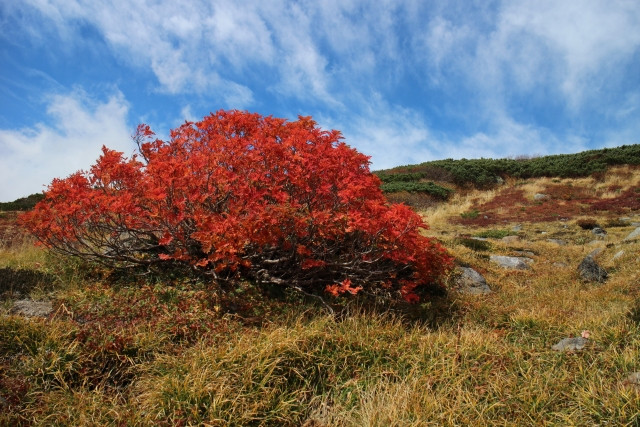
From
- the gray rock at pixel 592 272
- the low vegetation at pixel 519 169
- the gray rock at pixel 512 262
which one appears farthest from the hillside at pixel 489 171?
the gray rock at pixel 592 272

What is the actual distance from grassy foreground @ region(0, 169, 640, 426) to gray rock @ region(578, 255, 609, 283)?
2438 millimetres

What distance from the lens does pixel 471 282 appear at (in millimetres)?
9172

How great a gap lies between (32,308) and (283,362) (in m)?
3.81

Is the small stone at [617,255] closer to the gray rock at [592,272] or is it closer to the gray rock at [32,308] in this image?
the gray rock at [592,272]

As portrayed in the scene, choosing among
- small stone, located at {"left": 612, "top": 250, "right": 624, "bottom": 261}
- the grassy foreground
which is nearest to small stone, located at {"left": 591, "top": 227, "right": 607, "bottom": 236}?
small stone, located at {"left": 612, "top": 250, "right": 624, "bottom": 261}

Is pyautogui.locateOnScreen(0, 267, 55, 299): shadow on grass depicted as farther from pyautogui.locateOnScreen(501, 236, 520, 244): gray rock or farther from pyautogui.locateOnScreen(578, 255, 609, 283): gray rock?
pyautogui.locateOnScreen(501, 236, 520, 244): gray rock

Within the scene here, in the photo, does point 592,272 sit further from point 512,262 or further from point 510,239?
point 510,239

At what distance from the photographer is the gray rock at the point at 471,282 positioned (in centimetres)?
887

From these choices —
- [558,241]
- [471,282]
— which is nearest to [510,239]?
[558,241]

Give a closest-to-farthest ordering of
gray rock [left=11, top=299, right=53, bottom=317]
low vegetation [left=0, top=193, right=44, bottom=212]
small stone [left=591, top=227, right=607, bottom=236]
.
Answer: gray rock [left=11, top=299, right=53, bottom=317] → small stone [left=591, top=227, right=607, bottom=236] → low vegetation [left=0, top=193, right=44, bottom=212]

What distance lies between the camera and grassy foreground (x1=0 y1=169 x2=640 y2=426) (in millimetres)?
→ 3750

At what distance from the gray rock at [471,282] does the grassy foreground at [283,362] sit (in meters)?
1.79

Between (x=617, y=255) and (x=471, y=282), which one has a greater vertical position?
(x=617, y=255)

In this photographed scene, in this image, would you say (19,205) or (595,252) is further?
(19,205)
